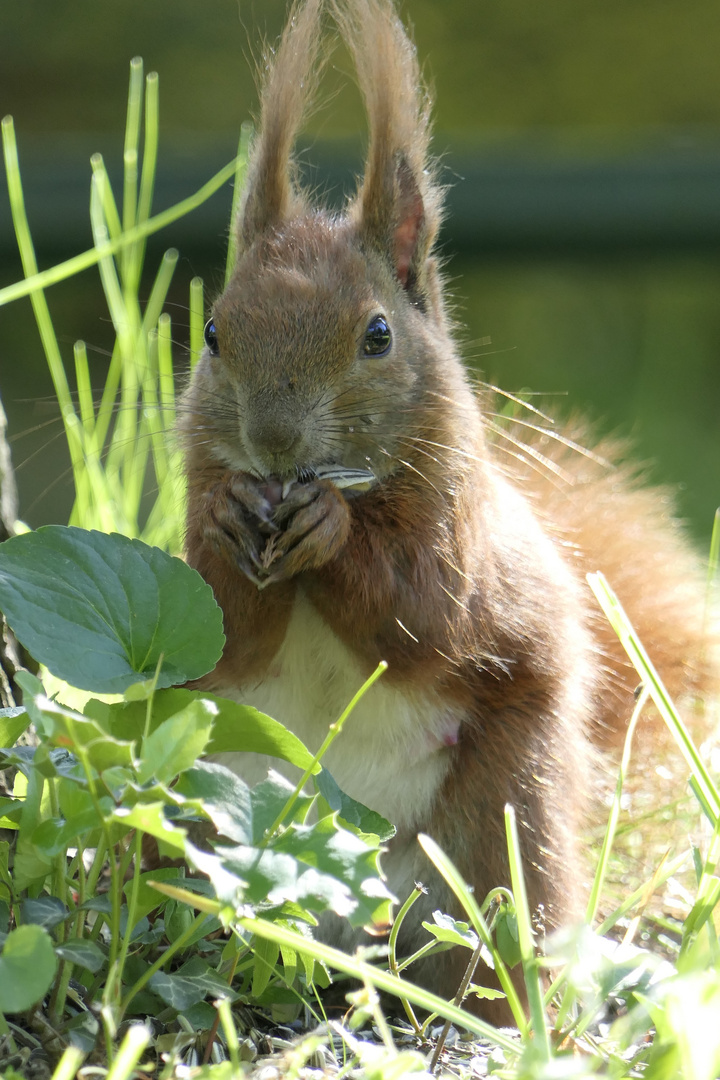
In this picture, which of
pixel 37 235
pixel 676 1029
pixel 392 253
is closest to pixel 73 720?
pixel 676 1029

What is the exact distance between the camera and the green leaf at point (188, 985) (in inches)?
33.0

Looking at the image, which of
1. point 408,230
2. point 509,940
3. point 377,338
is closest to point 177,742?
point 509,940

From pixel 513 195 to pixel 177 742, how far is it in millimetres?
2875

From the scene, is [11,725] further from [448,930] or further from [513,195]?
[513,195]

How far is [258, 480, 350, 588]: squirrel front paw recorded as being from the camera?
3.71 ft

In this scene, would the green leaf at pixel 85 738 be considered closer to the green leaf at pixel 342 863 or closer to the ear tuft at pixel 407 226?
the green leaf at pixel 342 863

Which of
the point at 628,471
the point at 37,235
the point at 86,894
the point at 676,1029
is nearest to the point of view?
the point at 676,1029

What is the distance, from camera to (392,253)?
1.37 meters

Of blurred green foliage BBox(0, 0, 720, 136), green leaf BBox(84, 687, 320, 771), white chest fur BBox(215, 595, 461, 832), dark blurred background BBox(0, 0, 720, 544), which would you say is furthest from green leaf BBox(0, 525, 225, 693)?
blurred green foliage BBox(0, 0, 720, 136)

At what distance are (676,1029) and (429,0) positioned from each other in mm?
3613

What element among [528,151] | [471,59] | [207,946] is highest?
[471,59]

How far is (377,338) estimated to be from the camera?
1.25 metres

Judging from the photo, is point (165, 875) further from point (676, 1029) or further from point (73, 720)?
point (676, 1029)

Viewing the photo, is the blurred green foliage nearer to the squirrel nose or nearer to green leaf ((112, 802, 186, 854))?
the squirrel nose
